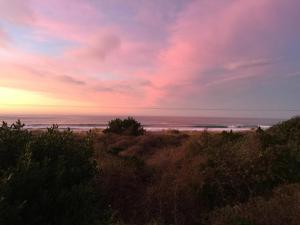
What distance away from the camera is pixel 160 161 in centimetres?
1852

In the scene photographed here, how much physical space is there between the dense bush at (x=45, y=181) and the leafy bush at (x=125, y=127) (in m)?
26.1

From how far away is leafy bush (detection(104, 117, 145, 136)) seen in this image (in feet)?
107

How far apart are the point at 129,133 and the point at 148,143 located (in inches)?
243

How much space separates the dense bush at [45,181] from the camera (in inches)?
192

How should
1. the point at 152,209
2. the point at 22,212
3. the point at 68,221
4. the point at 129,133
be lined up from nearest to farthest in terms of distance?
1. the point at 22,212
2. the point at 68,221
3. the point at 152,209
4. the point at 129,133

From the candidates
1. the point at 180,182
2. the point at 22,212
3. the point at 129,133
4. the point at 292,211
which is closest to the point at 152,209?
the point at 180,182

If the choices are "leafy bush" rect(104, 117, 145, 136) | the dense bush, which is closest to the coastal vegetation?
the dense bush

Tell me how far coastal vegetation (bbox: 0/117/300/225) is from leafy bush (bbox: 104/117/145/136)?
936 cm

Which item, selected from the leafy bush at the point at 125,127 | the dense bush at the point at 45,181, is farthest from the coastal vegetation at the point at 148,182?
the leafy bush at the point at 125,127

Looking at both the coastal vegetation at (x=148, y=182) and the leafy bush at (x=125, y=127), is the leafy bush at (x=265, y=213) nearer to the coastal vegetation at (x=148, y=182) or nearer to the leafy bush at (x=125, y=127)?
the coastal vegetation at (x=148, y=182)

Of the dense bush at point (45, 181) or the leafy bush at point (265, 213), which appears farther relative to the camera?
the leafy bush at point (265, 213)

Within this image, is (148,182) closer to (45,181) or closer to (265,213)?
(265,213)

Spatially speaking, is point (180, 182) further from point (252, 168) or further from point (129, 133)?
point (129, 133)

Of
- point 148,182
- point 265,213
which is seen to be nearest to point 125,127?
point 148,182
